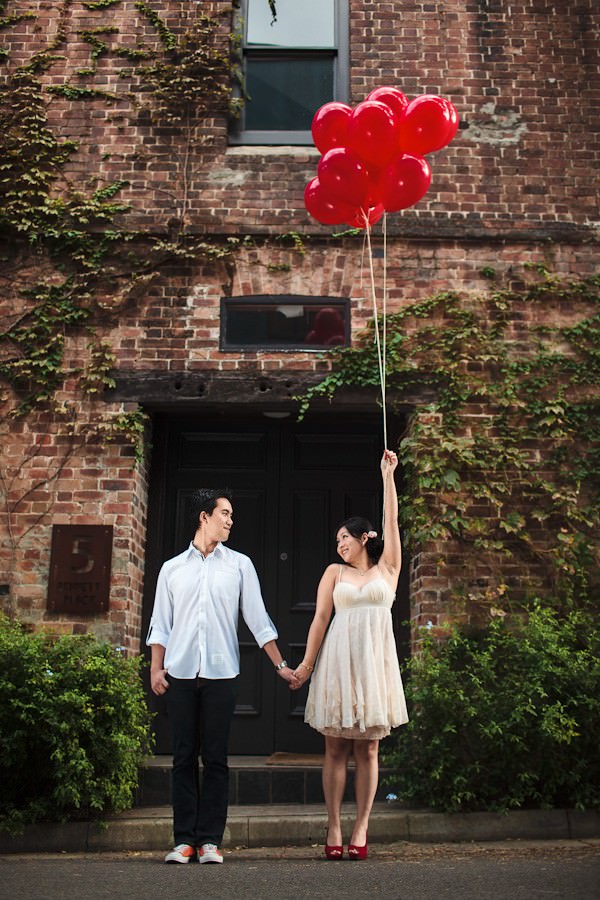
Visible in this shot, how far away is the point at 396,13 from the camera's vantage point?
23.6ft

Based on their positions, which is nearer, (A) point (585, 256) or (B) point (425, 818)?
(B) point (425, 818)

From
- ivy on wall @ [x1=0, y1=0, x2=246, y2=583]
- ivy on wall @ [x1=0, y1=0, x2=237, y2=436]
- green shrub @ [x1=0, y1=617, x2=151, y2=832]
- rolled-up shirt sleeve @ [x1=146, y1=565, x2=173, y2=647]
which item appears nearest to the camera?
rolled-up shirt sleeve @ [x1=146, y1=565, x2=173, y2=647]

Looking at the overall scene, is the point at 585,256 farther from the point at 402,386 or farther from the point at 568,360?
the point at 402,386

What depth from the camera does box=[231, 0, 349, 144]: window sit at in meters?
7.10

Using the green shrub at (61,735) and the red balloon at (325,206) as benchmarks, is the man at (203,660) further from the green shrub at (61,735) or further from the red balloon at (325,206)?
the red balloon at (325,206)

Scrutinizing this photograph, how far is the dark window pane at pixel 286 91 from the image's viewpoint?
7117mm

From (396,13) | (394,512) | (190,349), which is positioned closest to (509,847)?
(394,512)

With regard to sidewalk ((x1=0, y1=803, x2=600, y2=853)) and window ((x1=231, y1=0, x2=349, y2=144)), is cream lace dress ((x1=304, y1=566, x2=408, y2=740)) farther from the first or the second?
window ((x1=231, y1=0, x2=349, y2=144))

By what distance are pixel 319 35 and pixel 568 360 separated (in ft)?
11.6

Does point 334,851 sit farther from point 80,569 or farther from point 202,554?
point 80,569

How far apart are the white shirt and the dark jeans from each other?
0.28ft

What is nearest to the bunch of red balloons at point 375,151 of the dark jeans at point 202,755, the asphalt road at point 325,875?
the dark jeans at point 202,755

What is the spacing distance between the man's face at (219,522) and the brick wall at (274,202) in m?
1.95

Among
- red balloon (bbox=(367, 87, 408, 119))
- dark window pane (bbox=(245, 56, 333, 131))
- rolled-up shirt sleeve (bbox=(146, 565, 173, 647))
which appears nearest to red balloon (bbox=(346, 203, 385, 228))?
red balloon (bbox=(367, 87, 408, 119))
